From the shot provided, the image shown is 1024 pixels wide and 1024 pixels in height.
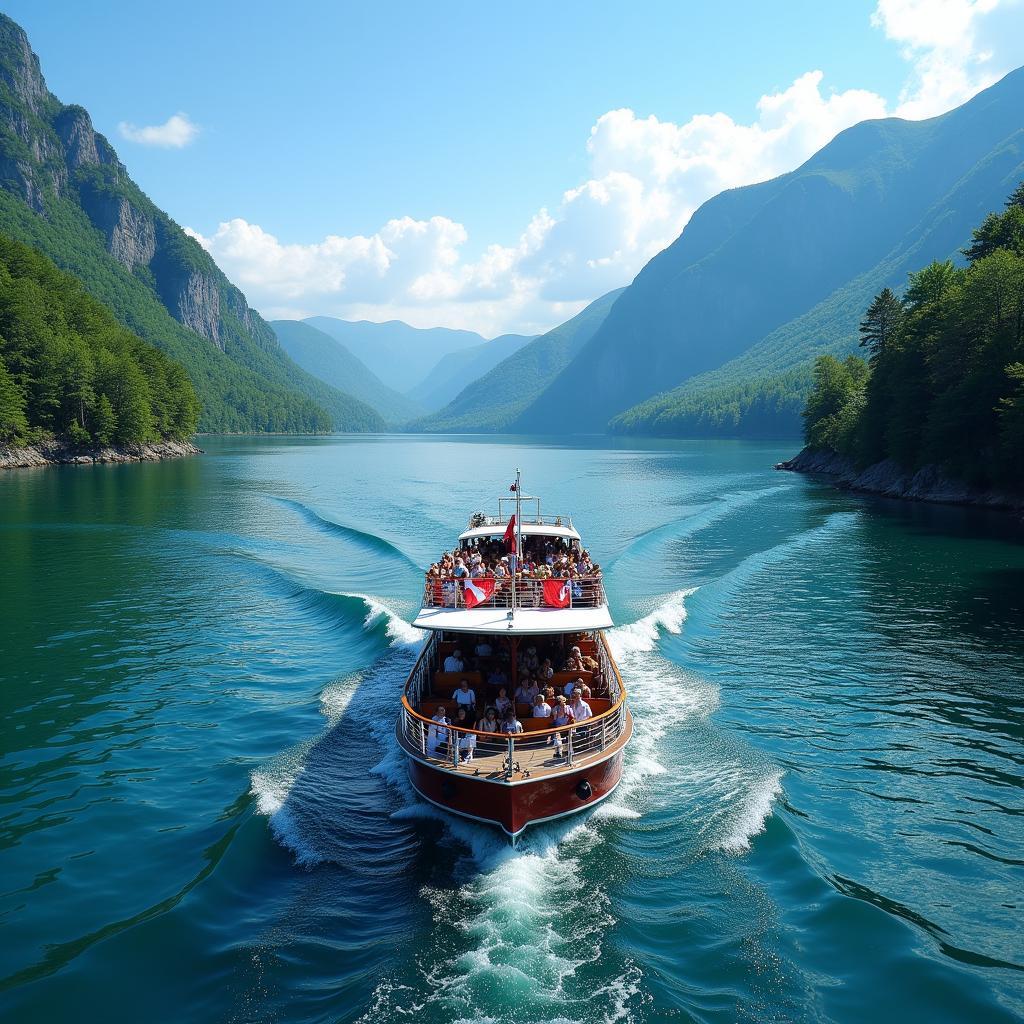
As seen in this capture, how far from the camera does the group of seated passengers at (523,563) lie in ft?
68.8

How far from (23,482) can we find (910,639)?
81677mm

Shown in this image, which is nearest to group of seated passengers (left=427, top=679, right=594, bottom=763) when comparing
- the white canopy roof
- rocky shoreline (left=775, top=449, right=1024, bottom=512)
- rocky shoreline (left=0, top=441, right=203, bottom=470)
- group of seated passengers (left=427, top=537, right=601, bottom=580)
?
the white canopy roof

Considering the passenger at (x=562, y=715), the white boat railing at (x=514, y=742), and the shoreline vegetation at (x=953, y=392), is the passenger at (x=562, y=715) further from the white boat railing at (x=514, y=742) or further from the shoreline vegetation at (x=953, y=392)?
the shoreline vegetation at (x=953, y=392)

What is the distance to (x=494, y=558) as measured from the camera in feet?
89.8

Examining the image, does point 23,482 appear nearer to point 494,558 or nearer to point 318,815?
point 494,558

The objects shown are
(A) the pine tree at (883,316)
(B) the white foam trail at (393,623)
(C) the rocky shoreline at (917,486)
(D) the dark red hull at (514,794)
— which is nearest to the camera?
(D) the dark red hull at (514,794)

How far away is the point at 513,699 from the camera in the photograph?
18078mm

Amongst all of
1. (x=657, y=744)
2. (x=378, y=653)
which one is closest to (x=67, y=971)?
(x=657, y=744)

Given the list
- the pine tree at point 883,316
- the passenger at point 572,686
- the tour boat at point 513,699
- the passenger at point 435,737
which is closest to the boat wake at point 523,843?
the tour boat at point 513,699

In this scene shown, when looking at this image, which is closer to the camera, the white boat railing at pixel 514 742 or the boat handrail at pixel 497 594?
the white boat railing at pixel 514 742

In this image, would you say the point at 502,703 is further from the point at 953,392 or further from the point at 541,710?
the point at 953,392

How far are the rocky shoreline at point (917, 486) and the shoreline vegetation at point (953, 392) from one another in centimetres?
12

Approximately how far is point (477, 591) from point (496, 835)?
6085 mm

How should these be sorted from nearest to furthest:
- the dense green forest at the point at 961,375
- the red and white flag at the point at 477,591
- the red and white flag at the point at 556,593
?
the red and white flag at the point at 477,591 → the red and white flag at the point at 556,593 → the dense green forest at the point at 961,375
